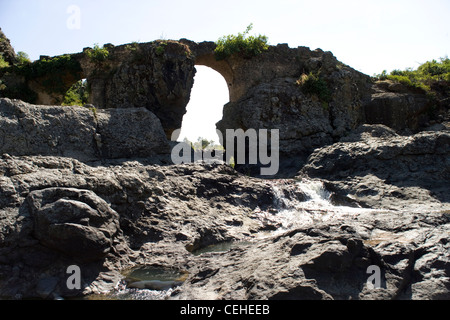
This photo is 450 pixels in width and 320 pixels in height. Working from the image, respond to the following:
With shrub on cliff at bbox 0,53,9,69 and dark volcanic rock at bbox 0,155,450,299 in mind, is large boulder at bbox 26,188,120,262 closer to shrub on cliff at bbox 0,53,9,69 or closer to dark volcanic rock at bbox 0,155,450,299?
dark volcanic rock at bbox 0,155,450,299

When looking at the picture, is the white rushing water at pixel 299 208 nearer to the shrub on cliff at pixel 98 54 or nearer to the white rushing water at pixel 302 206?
the white rushing water at pixel 302 206

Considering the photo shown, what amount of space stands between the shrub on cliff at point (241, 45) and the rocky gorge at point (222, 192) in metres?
0.36

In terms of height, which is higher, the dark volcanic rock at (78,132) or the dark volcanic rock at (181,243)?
the dark volcanic rock at (78,132)

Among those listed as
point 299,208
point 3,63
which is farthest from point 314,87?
point 3,63

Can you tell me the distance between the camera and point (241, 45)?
15695 millimetres

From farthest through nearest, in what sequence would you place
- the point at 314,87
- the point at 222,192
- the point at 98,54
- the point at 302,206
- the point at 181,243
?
1. the point at 314,87
2. the point at 98,54
3. the point at 302,206
4. the point at 222,192
5. the point at 181,243

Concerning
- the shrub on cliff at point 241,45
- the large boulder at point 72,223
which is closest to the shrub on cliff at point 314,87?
the shrub on cliff at point 241,45

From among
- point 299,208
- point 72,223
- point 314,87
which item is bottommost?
point 299,208

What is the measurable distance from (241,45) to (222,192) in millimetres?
9103

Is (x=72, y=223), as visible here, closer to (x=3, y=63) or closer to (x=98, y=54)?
(x=98, y=54)

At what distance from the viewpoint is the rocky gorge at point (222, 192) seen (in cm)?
385

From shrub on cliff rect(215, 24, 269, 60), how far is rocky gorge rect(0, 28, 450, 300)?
0.36 meters

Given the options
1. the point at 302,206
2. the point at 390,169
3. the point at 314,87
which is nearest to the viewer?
the point at 302,206

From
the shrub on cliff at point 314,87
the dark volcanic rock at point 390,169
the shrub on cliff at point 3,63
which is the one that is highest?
the shrub on cliff at point 3,63
